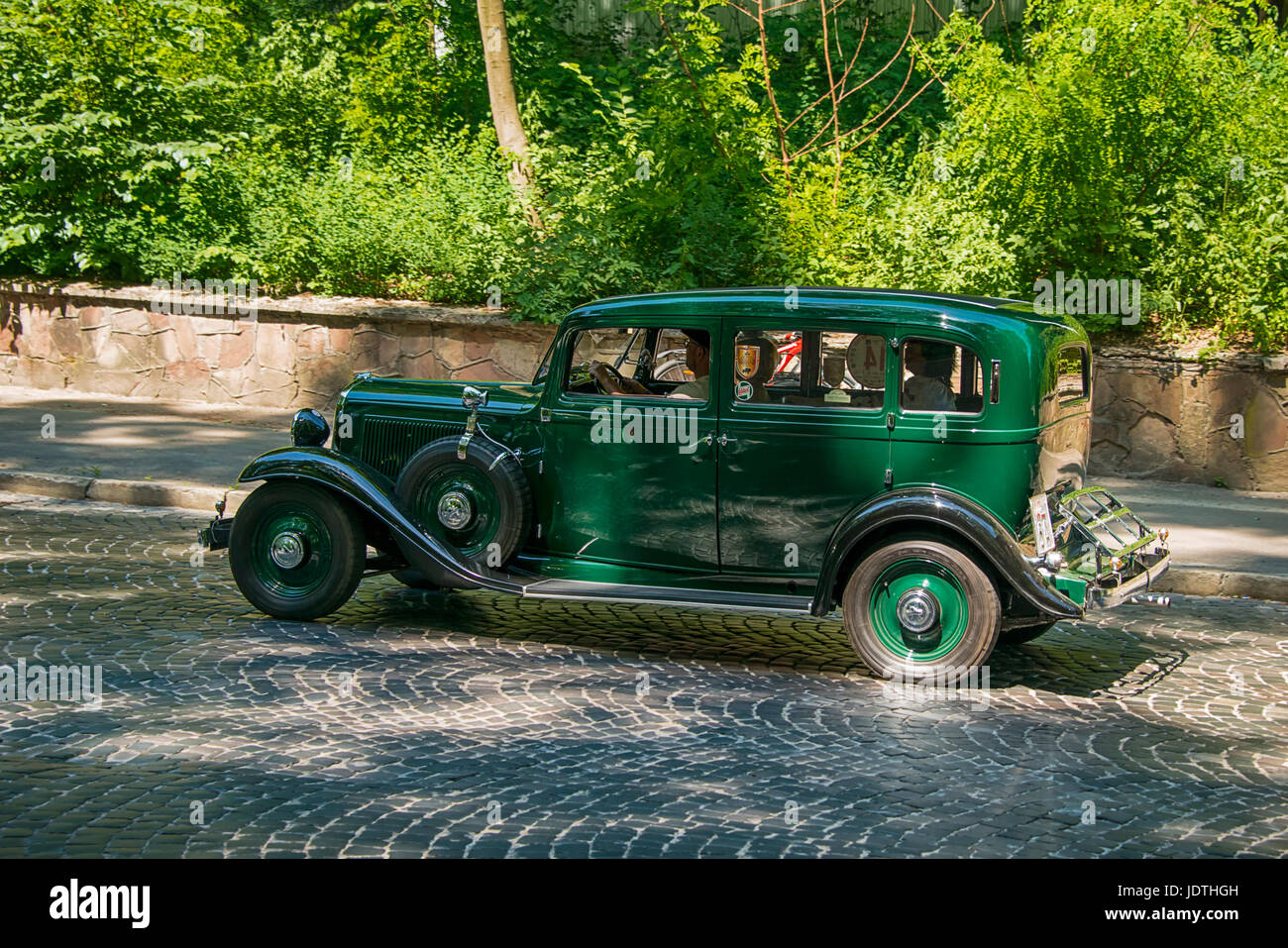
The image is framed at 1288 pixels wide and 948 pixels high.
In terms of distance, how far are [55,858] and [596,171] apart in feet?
37.7

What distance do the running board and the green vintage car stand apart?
21 millimetres

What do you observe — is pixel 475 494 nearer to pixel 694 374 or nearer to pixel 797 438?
pixel 694 374

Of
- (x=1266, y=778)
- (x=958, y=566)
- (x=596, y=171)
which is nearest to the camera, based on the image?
(x=1266, y=778)

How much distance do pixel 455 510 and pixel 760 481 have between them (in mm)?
1744

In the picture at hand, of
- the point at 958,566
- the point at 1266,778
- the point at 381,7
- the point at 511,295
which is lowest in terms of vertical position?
the point at 1266,778

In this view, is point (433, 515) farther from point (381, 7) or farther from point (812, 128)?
point (381, 7)

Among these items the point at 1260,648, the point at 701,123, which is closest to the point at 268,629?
the point at 1260,648

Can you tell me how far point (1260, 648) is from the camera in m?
7.69

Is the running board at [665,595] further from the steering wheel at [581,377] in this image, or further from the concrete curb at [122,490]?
the concrete curb at [122,490]

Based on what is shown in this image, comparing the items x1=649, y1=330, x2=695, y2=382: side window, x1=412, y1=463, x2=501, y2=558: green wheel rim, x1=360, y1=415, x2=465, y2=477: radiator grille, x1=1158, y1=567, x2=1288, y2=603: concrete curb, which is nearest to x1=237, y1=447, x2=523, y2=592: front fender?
x1=412, y1=463, x2=501, y2=558: green wheel rim

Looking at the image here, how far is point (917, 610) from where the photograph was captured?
670cm

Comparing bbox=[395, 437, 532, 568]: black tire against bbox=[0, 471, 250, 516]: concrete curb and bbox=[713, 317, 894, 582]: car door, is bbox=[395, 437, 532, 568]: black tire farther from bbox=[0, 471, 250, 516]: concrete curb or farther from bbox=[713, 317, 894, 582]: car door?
bbox=[0, 471, 250, 516]: concrete curb

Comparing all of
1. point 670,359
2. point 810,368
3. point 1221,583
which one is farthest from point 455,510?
point 1221,583

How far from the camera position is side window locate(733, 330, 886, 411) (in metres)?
6.93
